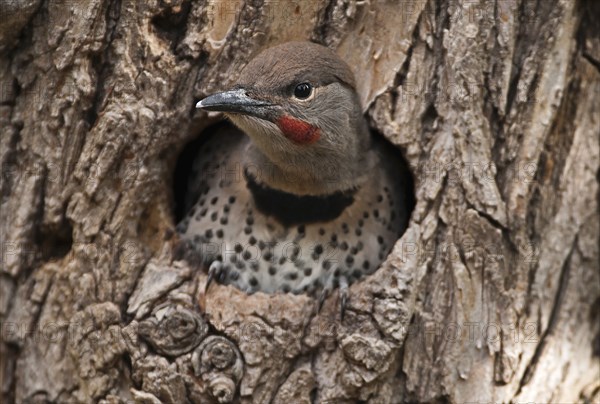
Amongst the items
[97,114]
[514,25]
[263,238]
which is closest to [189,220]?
[263,238]

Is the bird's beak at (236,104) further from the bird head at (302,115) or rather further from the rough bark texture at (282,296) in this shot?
the rough bark texture at (282,296)

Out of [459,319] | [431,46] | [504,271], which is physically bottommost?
[459,319]

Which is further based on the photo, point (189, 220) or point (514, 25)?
point (189, 220)

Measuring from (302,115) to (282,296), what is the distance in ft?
2.97

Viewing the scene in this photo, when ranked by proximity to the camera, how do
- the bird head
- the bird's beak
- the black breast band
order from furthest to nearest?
the black breast band, the bird head, the bird's beak

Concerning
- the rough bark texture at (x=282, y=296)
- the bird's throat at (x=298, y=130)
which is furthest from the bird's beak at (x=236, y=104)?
the rough bark texture at (x=282, y=296)

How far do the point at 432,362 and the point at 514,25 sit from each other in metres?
1.71

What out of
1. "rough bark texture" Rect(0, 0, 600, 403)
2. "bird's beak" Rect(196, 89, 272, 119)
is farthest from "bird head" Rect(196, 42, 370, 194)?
"rough bark texture" Rect(0, 0, 600, 403)

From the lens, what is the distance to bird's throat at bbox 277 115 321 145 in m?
4.22

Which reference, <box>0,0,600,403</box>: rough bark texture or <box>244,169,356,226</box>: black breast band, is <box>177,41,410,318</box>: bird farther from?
<box>0,0,600,403</box>: rough bark texture

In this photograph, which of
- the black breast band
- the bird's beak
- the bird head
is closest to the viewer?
the bird's beak

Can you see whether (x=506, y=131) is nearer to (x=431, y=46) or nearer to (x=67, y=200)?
(x=431, y=46)

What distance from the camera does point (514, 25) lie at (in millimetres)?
4305

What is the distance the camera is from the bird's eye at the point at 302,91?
4.25 meters
